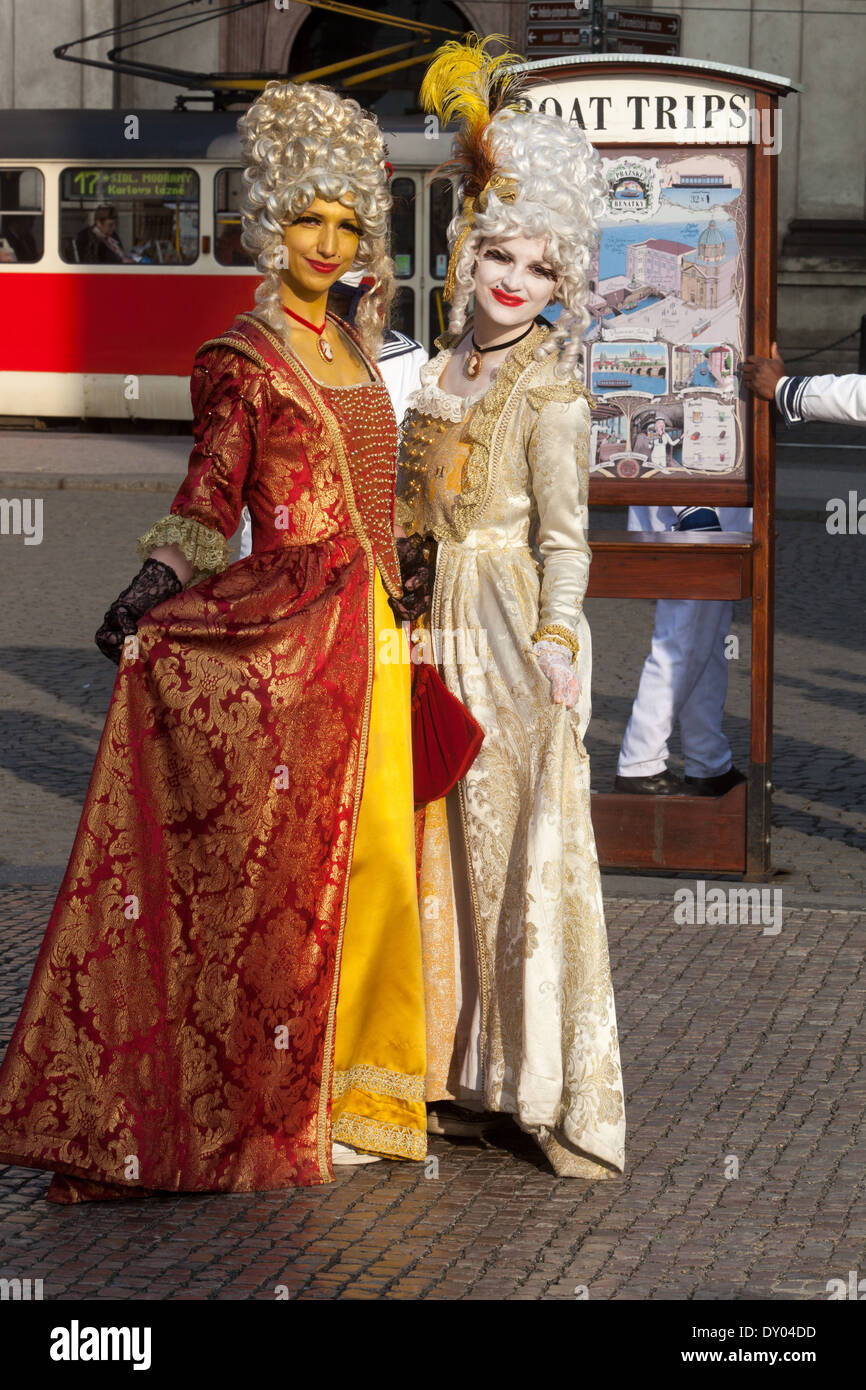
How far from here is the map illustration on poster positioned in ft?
Result: 19.5

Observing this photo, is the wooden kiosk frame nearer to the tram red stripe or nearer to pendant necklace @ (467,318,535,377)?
pendant necklace @ (467,318,535,377)

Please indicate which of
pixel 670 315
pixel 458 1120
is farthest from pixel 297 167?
pixel 670 315

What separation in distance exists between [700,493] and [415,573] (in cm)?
214

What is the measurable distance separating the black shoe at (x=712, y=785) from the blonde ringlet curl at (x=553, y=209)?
121 inches

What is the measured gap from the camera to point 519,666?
399cm

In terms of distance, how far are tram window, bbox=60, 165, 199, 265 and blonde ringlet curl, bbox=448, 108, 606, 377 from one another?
51.9ft

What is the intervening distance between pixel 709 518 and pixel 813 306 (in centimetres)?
1807

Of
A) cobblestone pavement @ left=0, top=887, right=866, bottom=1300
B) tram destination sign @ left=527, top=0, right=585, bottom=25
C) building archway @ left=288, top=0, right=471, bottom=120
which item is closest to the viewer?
cobblestone pavement @ left=0, top=887, right=866, bottom=1300

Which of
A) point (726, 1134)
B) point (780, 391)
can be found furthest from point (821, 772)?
point (726, 1134)

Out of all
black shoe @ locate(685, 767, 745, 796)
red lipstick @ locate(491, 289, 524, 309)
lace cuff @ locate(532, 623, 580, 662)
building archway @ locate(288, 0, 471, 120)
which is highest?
building archway @ locate(288, 0, 471, 120)

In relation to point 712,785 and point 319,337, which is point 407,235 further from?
point 319,337

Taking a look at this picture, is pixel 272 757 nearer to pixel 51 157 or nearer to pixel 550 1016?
pixel 550 1016

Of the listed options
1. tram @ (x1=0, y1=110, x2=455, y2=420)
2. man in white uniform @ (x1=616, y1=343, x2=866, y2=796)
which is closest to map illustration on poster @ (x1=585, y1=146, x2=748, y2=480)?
man in white uniform @ (x1=616, y1=343, x2=866, y2=796)

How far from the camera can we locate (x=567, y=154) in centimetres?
393
